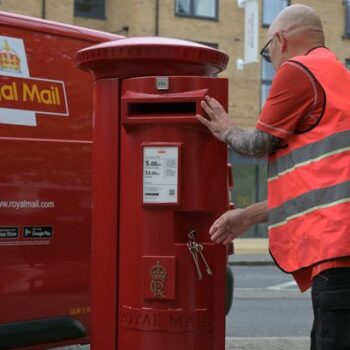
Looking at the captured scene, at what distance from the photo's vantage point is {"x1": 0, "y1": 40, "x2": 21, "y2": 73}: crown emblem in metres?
4.44

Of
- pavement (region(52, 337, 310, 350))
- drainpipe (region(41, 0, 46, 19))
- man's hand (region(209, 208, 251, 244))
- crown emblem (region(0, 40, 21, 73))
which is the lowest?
pavement (region(52, 337, 310, 350))

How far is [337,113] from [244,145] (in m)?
0.40

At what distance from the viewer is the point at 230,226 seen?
303cm

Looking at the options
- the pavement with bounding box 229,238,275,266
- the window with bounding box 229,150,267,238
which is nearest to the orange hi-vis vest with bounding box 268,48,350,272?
the pavement with bounding box 229,238,275,266

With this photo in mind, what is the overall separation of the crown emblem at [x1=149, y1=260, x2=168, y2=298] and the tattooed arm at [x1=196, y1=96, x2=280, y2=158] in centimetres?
65

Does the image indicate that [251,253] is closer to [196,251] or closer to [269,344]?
[269,344]

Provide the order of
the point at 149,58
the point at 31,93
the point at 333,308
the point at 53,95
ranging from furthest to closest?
the point at 53,95 < the point at 31,93 < the point at 149,58 < the point at 333,308

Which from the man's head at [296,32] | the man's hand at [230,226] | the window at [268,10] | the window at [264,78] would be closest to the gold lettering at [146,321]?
the man's hand at [230,226]

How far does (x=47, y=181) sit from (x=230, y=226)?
71.9 inches

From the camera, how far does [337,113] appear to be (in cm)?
268

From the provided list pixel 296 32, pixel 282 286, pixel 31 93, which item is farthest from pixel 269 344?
pixel 282 286

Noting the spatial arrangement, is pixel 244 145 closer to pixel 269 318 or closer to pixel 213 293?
pixel 213 293

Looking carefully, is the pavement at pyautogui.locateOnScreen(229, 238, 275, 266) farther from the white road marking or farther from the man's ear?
the man's ear

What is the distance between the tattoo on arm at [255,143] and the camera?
2807 mm
